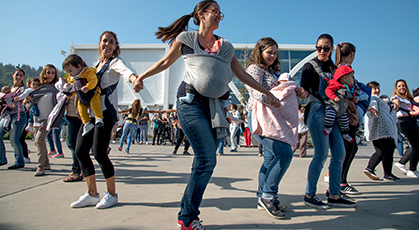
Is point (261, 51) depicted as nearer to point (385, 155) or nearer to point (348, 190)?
point (348, 190)

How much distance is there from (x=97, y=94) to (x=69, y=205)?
4.10 ft

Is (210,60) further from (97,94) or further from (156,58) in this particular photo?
(156,58)

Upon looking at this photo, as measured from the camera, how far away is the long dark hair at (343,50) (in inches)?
137

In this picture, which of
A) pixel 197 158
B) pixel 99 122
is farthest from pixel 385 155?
pixel 99 122

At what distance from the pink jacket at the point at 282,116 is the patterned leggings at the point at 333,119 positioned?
412 mm

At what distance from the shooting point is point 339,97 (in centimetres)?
306

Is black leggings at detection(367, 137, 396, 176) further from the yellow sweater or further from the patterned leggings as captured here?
the yellow sweater

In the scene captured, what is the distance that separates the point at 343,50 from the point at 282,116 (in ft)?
4.72

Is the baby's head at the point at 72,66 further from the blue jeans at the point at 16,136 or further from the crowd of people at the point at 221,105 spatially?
the blue jeans at the point at 16,136

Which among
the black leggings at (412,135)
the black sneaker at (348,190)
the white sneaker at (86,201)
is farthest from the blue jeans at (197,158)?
the black leggings at (412,135)

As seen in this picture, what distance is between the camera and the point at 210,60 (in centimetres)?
221

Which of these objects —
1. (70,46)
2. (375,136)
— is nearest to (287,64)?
(70,46)

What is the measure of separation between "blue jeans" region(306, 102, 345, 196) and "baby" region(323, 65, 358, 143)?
0.06 metres

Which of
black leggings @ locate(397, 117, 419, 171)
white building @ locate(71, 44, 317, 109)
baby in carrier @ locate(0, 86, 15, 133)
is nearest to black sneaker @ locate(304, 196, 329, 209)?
black leggings @ locate(397, 117, 419, 171)
